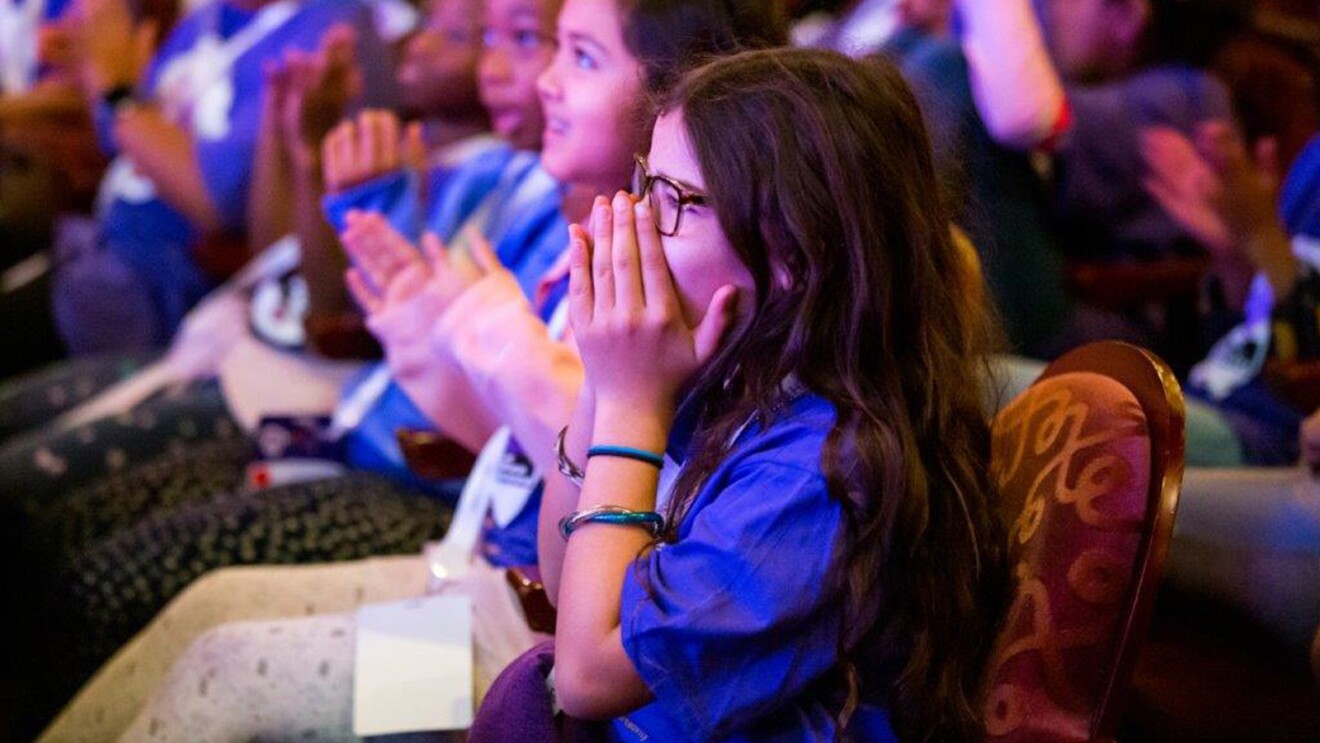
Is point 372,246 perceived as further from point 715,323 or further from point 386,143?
point 715,323

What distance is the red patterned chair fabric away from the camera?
1.04 m

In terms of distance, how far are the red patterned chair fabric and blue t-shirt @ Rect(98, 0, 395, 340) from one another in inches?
77.8

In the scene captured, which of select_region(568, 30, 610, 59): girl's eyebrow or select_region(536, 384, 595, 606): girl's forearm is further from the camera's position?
select_region(568, 30, 610, 59): girl's eyebrow

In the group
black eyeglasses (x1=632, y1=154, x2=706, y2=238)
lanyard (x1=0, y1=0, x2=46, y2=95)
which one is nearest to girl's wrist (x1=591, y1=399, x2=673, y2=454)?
black eyeglasses (x1=632, y1=154, x2=706, y2=238)

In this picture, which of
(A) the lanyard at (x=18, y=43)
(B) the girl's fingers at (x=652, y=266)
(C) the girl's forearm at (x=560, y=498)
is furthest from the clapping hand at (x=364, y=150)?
(A) the lanyard at (x=18, y=43)

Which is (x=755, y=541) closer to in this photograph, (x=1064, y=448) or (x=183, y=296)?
(x=1064, y=448)

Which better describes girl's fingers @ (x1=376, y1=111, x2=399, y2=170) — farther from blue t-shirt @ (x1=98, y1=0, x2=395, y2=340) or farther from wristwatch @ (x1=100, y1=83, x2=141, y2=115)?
wristwatch @ (x1=100, y1=83, x2=141, y2=115)

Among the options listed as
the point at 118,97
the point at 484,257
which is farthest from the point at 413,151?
the point at 118,97

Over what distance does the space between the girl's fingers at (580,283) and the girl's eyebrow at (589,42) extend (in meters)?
0.42

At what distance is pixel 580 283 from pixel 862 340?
9.0 inches

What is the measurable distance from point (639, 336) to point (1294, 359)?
1217 mm

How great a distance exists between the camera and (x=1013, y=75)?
1902 mm

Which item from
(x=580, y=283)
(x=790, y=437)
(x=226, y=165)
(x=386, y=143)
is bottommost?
(x=226, y=165)

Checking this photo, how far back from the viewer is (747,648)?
0.94 m
